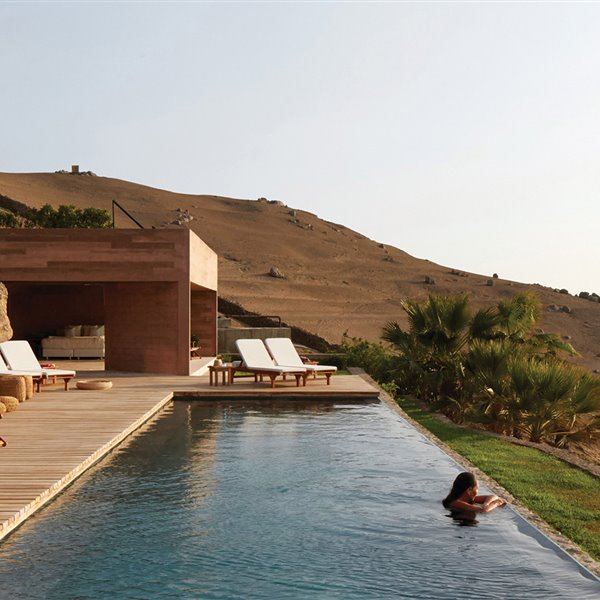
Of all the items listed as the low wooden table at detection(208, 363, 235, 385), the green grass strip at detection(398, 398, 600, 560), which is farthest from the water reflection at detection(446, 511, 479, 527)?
the low wooden table at detection(208, 363, 235, 385)

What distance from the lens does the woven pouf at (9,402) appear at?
35.3 feet

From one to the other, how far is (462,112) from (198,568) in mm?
14722

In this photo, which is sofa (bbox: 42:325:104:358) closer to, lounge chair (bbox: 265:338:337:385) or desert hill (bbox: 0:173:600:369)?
lounge chair (bbox: 265:338:337:385)

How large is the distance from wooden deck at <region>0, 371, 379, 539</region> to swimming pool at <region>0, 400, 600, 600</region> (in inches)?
7.1

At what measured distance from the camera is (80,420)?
32.7 ft

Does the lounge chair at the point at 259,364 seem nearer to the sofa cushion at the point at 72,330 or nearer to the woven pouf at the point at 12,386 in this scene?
the woven pouf at the point at 12,386

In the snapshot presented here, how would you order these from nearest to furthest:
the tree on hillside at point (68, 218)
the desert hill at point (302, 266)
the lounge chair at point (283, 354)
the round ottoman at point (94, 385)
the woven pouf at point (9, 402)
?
the woven pouf at point (9, 402)
the round ottoman at point (94, 385)
the lounge chair at point (283, 354)
the tree on hillside at point (68, 218)
the desert hill at point (302, 266)

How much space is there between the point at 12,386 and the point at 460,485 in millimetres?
7627

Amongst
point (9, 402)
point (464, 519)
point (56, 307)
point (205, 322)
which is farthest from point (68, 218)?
point (464, 519)

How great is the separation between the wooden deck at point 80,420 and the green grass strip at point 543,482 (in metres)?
3.62

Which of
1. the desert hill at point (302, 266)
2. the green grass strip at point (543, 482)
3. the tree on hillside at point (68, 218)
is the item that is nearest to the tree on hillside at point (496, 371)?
the green grass strip at point (543, 482)

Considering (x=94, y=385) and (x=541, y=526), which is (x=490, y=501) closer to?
(x=541, y=526)

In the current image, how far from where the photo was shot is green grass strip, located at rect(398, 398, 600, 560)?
236 inches

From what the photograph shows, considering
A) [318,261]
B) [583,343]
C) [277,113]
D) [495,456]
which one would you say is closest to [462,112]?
[277,113]
